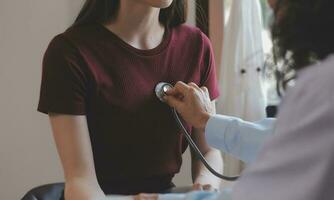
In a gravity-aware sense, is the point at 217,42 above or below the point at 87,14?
below

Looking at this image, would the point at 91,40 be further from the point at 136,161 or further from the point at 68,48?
the point at 136,161

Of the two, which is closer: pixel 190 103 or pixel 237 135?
pixel 237 135

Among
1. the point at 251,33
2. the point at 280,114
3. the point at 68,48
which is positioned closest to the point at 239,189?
the point at 280,114

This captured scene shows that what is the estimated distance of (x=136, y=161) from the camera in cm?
129

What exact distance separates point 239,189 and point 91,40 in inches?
30.4

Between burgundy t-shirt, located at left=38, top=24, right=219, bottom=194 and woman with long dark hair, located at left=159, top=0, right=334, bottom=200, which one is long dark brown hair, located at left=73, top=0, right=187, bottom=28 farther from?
woman with long dark hair, located at left=159, top=0, right=334, bottom=200

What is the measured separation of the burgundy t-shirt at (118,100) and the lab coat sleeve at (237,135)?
201 mm

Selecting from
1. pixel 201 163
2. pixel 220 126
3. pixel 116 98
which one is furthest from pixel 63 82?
pixel 201 163

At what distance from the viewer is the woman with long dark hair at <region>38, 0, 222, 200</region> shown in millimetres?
1167

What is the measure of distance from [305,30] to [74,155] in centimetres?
73

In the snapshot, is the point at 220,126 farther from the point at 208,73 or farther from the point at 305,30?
the point at 305,30

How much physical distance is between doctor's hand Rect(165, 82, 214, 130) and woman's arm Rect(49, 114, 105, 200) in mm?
251

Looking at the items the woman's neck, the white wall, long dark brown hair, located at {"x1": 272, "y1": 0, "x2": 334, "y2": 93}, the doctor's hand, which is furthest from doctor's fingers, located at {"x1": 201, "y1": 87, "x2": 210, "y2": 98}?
the white wall

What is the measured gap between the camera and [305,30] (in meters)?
0.58
